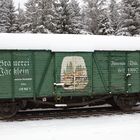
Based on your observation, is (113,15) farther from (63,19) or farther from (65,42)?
(65,42)

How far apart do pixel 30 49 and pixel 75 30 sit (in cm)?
2876

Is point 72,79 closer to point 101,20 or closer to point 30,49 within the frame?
point 30,49

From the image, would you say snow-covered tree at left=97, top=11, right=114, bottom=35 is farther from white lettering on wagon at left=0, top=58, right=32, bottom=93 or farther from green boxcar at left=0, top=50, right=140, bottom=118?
white lettering on wagon at left=0, top=58, right=32, bottom=93

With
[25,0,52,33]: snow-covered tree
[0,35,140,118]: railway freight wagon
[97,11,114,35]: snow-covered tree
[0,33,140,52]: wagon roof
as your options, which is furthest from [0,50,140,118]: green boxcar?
[97,11,114,35]: snow-covered tree

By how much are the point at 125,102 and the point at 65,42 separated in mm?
4114

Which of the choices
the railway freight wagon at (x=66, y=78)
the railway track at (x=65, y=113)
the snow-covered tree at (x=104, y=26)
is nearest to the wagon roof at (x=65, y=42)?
the railway freight wagon at (x=66, y=78)

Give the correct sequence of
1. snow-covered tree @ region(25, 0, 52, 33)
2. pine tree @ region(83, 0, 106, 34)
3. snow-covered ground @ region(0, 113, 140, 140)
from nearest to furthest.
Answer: snow-covered ground @ region(0, 113, 140, 140) < snow-covered tree @ region(25, 0, 52, 33) < pine tree @ region(83, 0, 106, 34)

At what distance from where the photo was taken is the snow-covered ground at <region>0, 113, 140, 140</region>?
1238 cm

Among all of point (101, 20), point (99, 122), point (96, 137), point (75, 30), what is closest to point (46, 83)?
point (99, 122)

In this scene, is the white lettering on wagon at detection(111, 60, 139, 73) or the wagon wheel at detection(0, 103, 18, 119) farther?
the white lettering on wagon at detection(111, 60, 139, 73)

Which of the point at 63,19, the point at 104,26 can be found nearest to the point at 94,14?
the point at 104,26

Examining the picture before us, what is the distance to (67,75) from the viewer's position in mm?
16703

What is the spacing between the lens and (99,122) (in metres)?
15.3

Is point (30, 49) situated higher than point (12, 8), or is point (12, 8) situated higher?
point (12, 8)
